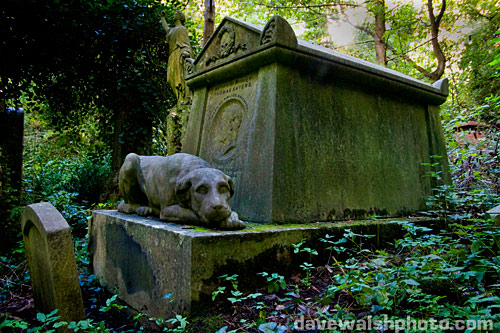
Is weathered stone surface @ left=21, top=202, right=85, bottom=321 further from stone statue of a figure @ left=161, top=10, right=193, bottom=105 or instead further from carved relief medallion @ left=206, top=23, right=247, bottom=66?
stone statue of a figure @ left=161, top=10, right=193, bottom=105

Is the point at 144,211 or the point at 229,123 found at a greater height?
the point at 229,123

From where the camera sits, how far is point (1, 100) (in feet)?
19.6

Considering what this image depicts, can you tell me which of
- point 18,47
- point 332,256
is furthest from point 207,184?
point 18,47

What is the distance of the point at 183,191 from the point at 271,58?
155 cm

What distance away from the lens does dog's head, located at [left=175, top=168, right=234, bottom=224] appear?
263 centimetres

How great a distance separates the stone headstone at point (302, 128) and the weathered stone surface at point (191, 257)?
1.15 ft

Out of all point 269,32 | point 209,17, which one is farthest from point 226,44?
point 209,17

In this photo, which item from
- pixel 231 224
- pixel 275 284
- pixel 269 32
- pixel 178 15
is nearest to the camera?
pixel 275 284

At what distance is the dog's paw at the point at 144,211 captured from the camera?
11.4ft

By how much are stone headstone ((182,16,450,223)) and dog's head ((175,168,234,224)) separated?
0.51 meters

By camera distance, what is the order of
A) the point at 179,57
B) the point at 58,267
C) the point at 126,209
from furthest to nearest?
the point at 179,57
the point at 126,209
the point at 58,267

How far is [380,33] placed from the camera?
38.6 ft

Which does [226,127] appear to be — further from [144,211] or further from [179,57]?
[179,57]

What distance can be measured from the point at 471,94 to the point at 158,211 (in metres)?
11.8
